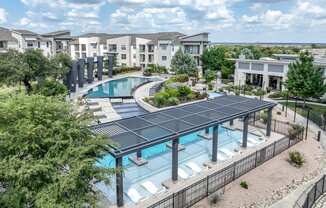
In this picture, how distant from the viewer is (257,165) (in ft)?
53.1

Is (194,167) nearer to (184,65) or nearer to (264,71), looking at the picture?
(264,71)

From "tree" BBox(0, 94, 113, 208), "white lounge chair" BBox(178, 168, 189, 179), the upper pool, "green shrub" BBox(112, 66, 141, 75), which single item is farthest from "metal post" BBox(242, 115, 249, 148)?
"green shrub" BBox(112, 66, 141, 75)

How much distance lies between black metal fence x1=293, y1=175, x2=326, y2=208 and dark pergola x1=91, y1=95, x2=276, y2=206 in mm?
5404

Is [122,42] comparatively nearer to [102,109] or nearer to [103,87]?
[103,87]

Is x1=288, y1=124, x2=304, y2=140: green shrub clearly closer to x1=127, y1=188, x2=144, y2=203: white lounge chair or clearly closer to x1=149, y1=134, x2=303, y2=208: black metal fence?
x1=149, y1=134, x2=303, y2=208: black metal fence

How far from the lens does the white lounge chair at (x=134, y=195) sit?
12841 millimetres

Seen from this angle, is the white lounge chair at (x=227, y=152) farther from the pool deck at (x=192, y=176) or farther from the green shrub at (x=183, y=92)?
the green shrub at (x=183, y=92)

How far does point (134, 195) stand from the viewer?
13.2 metres

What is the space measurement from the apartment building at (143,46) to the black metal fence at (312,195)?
50.9m

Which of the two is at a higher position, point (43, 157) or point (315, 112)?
point (43, 157)

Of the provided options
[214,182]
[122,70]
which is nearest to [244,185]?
[214,182]

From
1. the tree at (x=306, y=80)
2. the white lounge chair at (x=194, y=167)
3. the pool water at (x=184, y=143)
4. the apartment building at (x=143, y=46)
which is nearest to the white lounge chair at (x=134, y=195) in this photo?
the pool water at (x=184, y=143)

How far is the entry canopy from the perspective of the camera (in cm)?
1280

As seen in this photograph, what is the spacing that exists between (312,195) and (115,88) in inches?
1482
